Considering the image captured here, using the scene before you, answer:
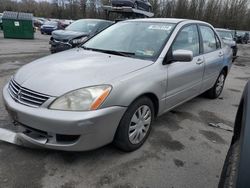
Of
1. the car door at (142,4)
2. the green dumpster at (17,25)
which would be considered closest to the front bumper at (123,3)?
the car door at (142,4)

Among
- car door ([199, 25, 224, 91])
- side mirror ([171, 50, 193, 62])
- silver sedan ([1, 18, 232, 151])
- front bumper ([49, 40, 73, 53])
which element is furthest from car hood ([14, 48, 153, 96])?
front bumper ([49, 40, 73, 53])

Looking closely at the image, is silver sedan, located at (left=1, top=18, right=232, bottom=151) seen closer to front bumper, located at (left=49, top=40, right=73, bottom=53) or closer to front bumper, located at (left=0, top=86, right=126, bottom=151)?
front bumper, located at (left=0, top=86, right=126, bottom=151)

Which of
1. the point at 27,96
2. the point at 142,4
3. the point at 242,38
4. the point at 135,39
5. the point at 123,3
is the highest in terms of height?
the point at 142,4

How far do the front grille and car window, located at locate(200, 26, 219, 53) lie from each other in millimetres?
3051

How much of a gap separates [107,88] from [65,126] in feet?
1.80

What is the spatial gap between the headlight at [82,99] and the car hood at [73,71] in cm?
6

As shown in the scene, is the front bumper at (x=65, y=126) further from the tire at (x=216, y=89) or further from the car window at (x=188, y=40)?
the tire at (x=216, y=89)

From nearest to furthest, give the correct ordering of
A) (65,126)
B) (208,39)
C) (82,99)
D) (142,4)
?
(65,126) → (82,99) → (208,39) → (142,4)

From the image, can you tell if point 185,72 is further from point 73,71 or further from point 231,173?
point 231,173

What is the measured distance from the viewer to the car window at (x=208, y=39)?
4.26 meters

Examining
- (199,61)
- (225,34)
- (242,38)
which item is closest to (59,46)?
(199,61)

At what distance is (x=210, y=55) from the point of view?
4.36 meters

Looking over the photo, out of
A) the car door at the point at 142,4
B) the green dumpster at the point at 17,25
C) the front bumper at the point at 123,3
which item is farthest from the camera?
the green dumpster at the point at 17,25

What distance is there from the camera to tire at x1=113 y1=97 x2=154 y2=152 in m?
2.60
